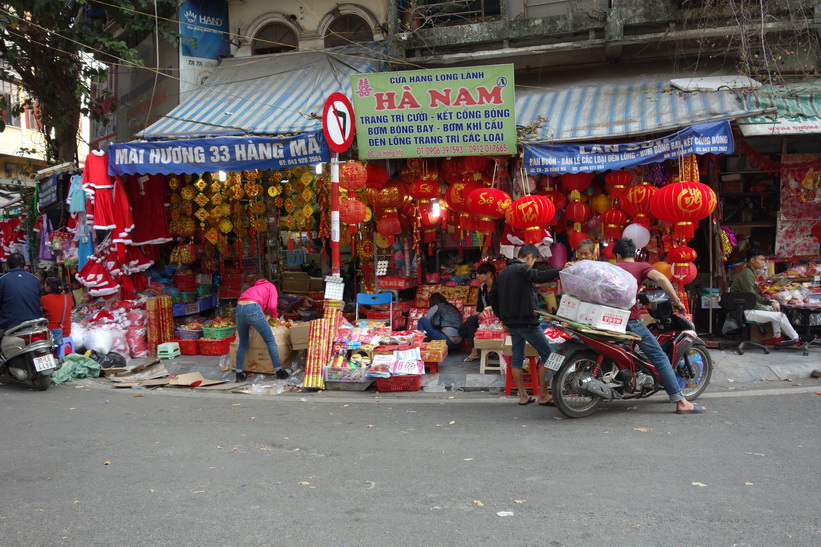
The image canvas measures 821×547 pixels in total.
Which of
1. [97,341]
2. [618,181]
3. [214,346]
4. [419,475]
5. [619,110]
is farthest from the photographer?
[214,346]

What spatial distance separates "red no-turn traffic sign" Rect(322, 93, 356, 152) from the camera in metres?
8.34

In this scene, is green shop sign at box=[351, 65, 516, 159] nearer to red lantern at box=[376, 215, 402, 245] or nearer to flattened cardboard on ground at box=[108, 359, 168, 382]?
red lantern at box=[376, 215, 402, 245]

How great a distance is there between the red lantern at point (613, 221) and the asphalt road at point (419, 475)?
3.03 meters

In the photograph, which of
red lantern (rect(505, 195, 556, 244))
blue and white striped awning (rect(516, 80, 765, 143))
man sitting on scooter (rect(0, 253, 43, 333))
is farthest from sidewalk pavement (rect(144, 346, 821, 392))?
blue and white striped awning (rect(516, 80, 765, 143))

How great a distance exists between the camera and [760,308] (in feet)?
29.1

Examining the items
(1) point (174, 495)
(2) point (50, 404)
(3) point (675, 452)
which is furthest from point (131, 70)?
(3) point (675, 452)

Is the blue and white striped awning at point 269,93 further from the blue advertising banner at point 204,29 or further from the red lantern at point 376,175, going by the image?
the red lantern at point 376,175

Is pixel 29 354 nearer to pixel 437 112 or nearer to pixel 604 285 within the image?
pixel 437 112

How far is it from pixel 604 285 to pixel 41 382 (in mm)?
6878

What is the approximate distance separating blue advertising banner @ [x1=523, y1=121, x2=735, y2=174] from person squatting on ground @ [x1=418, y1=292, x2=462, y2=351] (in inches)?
95.5

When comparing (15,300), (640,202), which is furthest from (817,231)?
(15,300)

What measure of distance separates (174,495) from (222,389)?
13.2 feet

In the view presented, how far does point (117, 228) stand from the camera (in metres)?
10.2

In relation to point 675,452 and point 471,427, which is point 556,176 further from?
point 675,452
